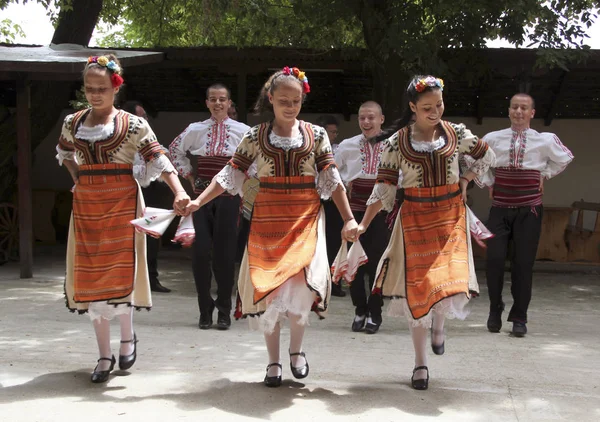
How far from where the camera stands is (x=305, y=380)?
5027 millimetres

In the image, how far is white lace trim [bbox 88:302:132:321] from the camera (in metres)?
4.92

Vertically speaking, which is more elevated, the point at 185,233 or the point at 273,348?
the point at 185,233

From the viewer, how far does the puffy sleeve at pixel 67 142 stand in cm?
508

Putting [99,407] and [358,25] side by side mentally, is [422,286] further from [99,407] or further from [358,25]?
[358,25]

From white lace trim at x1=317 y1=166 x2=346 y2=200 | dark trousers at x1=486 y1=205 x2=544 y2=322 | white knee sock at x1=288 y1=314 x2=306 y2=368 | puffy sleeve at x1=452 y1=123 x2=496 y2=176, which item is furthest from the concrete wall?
white knee sock at x1=288 y1=314 x2=306 y2=368

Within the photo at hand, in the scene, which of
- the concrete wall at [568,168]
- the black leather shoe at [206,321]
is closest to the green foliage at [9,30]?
the concrete wall at [568,168]

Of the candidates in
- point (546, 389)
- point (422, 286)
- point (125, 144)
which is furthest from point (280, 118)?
point (546, 389)

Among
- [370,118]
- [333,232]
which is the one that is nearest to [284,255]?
[370,118]

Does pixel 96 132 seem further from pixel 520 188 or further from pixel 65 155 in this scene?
pixel 520 188

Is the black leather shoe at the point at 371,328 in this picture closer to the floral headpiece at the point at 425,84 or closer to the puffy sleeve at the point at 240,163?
the puffy sleeve at the point at 240,163

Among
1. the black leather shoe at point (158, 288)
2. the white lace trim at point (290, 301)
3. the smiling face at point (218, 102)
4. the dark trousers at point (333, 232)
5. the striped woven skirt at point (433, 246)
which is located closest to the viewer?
the white lace trim at point (290, 301)

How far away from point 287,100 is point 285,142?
0.24 meters

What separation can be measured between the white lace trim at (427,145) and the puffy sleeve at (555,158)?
222 cm

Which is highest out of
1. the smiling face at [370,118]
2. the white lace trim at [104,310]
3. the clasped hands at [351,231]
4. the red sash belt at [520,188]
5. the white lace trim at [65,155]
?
the smiling face at [370,118]
